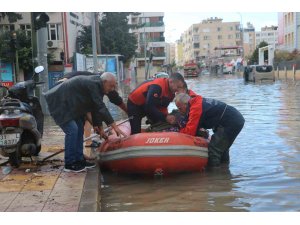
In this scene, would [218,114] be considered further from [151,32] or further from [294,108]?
[151,32]

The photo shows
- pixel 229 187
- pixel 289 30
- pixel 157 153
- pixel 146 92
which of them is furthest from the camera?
Result: pixel 289 30

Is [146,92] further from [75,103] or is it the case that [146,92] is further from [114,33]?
[114,33]

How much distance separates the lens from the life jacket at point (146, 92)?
7.71m

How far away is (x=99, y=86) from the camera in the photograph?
6820 mm

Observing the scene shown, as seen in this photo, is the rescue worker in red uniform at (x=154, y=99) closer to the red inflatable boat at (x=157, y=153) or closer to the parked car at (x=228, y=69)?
the red inflatable boat at (x=157, y=153)

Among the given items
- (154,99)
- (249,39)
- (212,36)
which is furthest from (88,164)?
(249,39)

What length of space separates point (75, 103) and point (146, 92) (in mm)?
1369

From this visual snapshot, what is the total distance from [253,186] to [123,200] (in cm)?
175

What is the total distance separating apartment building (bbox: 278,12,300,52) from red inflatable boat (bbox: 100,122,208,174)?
60797 millimetres

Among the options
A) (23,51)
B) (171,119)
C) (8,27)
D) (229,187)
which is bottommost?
(229,187)

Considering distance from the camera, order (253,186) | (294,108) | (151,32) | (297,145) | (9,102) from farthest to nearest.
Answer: (151,32)
(294,108)
(297,145)
(9,102)
(253,186)

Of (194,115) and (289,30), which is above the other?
(289,30)

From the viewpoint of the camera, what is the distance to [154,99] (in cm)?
759

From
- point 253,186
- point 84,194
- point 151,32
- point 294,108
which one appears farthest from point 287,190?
point 151,32
